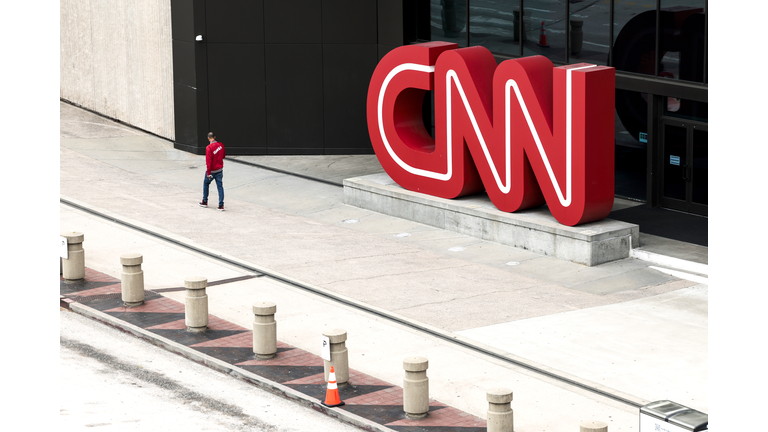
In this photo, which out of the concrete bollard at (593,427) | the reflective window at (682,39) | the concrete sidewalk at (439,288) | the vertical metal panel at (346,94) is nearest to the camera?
the concrete bollard at (593,427)

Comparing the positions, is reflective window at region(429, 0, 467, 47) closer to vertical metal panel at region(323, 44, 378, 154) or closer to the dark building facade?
the dark building facade

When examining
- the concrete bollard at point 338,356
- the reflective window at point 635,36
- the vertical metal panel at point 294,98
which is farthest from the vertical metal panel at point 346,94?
the concrete bollard at point 338,356

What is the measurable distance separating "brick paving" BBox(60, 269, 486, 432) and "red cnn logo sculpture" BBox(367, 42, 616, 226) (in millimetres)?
7245

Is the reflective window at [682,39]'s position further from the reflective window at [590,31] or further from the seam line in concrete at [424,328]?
the seam line in concrete at [424,328]

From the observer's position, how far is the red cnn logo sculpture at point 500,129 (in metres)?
18.8

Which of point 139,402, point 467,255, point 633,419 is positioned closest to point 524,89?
point 467,255

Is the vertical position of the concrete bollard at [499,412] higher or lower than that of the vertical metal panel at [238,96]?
lower

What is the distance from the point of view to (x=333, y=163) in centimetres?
2753

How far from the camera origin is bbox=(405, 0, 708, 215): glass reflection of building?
21016 millimetres

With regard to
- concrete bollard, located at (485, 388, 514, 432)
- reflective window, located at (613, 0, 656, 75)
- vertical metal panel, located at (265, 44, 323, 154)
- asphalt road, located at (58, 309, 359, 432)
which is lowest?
asphalt road, located at (58, 309, 359, 432)

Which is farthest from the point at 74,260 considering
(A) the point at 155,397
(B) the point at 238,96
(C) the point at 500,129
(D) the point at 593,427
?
(B) the point at 238,96

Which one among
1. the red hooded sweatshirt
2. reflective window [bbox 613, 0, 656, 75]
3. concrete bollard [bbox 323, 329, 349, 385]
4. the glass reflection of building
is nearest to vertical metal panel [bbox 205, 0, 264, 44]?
the red hooded sweatshirt

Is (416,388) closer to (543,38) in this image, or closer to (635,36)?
(635,36)

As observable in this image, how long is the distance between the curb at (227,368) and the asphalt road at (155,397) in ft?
0.28
